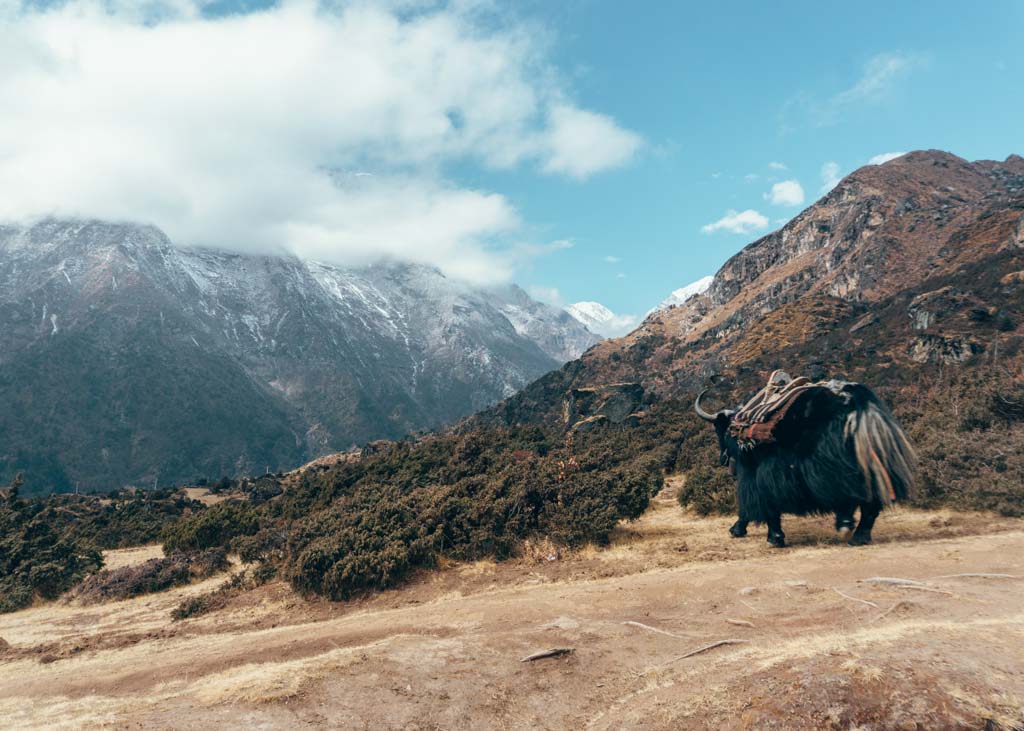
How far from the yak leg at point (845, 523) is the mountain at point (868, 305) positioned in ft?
35.0

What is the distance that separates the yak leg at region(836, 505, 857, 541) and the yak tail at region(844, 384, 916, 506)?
3.53ft

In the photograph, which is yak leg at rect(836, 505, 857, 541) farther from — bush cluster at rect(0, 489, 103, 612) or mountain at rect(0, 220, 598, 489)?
mountain at rect(0, 220, 598, 489)

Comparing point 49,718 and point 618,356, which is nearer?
point 49,718

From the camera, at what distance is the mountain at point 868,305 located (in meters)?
32.5

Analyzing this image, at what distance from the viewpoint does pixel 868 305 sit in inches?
2206

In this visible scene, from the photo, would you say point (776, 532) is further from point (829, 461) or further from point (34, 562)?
point (34, 562)

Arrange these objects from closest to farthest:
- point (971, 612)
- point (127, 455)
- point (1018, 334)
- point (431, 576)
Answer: point (971, 612), point (431, 576), point (1018, 334), point (127, 455)

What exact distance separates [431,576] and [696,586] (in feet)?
19.1

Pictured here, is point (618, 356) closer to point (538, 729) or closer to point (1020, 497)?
point (1020, 497)

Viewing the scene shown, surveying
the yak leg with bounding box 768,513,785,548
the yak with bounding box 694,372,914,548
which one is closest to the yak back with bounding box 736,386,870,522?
the yak with bounding box 694,372,914,548

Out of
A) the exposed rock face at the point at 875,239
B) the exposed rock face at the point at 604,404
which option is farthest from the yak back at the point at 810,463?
the exposed rock face at the point at 875,239

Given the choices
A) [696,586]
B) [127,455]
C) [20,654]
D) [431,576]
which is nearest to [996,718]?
[696,586]

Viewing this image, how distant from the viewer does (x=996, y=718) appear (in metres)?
4.55

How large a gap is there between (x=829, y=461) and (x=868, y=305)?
55494 millimetres
